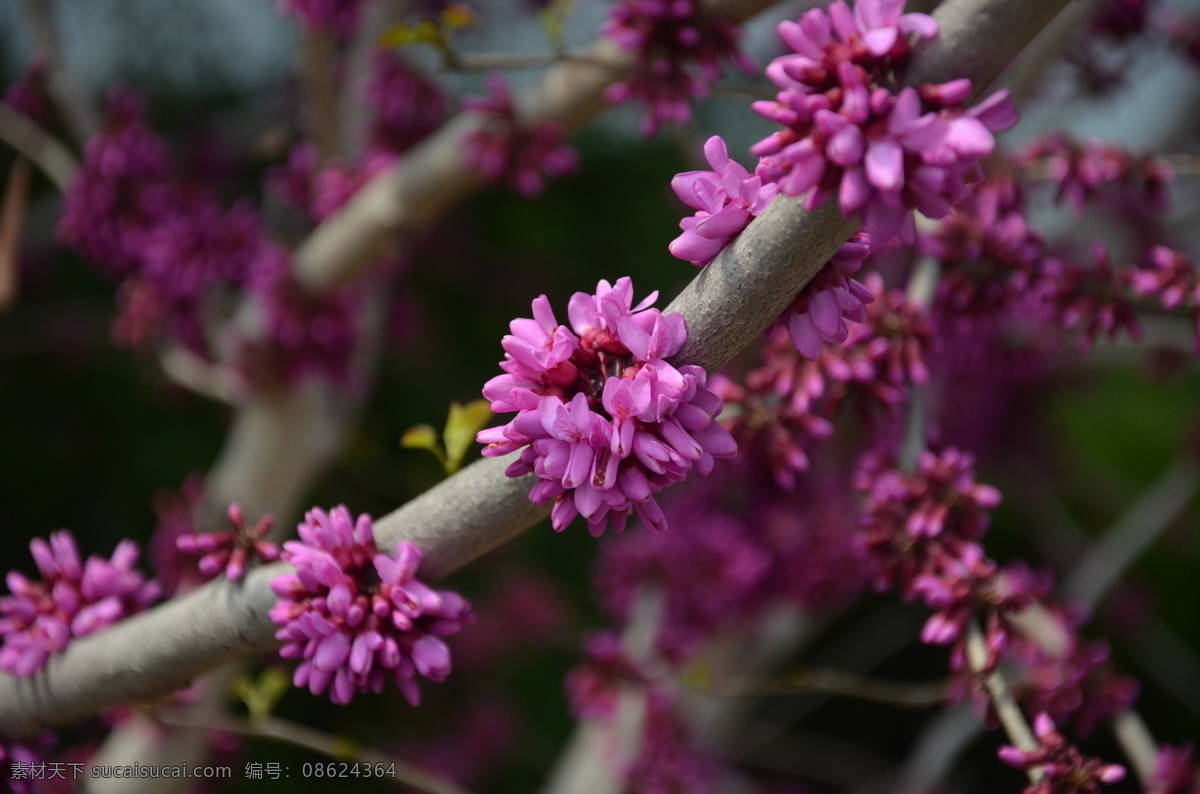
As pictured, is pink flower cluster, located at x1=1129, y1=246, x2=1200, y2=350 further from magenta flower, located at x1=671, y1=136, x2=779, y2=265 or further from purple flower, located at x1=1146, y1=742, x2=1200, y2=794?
magenta flower, located at x1=671, y1=136, x2=779, y2=265

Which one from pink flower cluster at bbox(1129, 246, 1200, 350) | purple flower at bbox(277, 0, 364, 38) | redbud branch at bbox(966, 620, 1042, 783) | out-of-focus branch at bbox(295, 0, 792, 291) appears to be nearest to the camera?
redbud branch at bbox(966, 620, 1042, 783)

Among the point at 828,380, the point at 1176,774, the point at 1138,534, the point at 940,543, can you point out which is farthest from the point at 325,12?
the point at 1138,534

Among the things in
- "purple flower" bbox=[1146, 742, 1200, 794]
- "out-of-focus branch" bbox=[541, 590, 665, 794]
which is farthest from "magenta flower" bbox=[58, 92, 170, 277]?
"purple flower" bbox=[1146, 742, 1200, 794]

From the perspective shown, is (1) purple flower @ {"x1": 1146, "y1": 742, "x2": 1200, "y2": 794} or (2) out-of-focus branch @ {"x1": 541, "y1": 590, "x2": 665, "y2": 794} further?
(2) out-of-focus branch @ {"x1": 541, "y1": 590, "x2": 665, "y2": 794}

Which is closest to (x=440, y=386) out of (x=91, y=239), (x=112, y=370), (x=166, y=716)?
(x=112, y=370)


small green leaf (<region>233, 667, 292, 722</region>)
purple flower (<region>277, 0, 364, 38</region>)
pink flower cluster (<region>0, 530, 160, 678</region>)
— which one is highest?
purple flower (<region>277, 0, 364, 38</region>)

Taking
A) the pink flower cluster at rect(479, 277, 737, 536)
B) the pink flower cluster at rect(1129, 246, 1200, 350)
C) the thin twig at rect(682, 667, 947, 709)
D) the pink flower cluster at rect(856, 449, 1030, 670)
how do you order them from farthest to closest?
the thin twig at rect(682, 667, 947, 709)
the pink flower cluster at rect(1129, 246, 1200, 350)
the pink flower cluster at rect(856, 449, 1030, 670)
the pink flower cluster at rect(479, 277, 737, 536)

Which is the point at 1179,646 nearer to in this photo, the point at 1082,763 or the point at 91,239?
the point at 1082,763
